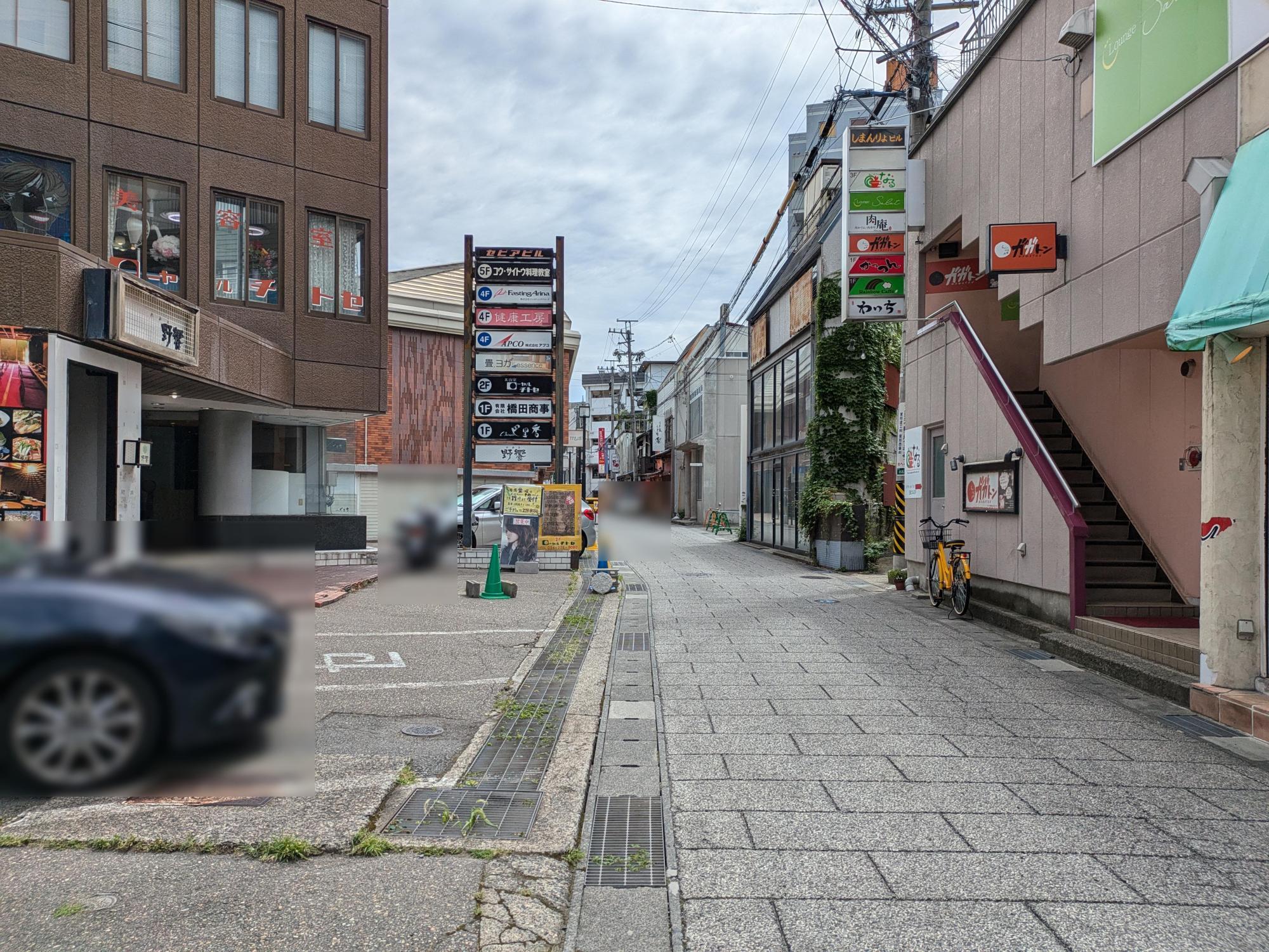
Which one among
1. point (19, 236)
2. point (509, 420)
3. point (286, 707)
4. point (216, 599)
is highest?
point (19, 236)

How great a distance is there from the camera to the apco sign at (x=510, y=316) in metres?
18.6

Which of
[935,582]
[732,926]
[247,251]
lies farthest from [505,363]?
[732,926]

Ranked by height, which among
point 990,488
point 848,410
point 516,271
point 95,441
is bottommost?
point 990,488

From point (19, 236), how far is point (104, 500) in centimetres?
316

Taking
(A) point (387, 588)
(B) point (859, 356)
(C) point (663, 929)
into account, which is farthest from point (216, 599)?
(B) point (859, 356)

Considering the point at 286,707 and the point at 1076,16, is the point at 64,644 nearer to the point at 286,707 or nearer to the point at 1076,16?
the point at 286,707

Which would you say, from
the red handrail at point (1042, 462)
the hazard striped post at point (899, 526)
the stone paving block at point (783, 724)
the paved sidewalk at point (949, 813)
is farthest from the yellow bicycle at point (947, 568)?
the stone paving block at point (783, 724)

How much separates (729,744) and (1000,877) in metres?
2.26

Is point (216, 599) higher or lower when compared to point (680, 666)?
higher

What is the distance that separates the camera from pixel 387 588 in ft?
5.68

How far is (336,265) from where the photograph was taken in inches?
701

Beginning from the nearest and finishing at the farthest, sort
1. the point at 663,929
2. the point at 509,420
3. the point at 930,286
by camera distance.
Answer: the point at 663,929 < the point at 930,286 < the point at 509,420

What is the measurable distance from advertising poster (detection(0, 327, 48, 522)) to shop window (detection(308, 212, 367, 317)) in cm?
833

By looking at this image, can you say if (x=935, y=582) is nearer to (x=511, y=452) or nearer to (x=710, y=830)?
(x=511, y=452)
